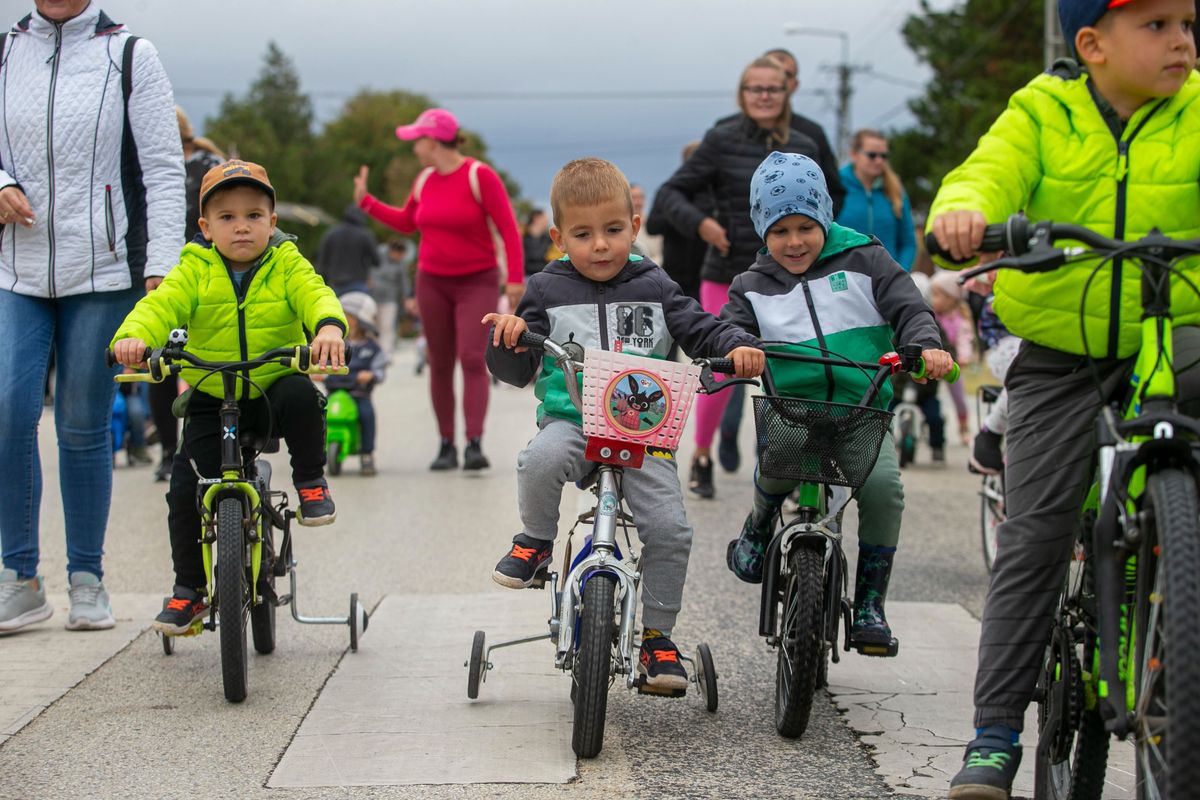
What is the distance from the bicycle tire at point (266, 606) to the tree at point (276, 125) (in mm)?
95145

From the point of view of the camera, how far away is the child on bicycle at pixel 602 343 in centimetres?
461

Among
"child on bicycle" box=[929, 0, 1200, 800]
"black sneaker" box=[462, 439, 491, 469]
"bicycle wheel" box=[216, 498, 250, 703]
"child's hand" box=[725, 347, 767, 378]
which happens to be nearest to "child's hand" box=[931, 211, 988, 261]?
"child on bicycle" box=[929, 0, 1200, 800]

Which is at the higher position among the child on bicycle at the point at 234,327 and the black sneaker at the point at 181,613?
the child on bicycle at the point at 234,327

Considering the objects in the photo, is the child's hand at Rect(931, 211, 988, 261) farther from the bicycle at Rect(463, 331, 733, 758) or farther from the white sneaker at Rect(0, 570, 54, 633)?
the white sneaker at Rect(0, 570, 54, 633)

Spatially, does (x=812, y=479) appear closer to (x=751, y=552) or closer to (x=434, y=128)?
(x=751, y=552)

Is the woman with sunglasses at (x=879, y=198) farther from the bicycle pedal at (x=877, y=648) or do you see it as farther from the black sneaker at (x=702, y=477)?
the bicycle pedal at (x=877, y=648)

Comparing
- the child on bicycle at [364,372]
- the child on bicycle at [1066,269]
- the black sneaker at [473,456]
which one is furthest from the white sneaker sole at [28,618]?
the black sneaker at [473,456]

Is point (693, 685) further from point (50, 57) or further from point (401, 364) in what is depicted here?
point (401, 364)

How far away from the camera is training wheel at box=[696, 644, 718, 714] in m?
4.87

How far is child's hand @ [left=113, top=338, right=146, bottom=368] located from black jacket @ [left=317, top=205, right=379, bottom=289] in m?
11.4

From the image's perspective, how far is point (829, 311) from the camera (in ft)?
16.1

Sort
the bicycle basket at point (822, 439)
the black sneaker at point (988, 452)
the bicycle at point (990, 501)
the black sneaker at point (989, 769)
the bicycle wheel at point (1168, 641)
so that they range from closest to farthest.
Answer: the bicycle wheel at point (1168, 641), the black sneaker at point (989, 769), the bicycle basket at point (822, 439), the black sneaker at point (988, 452), the bicycle at point (990, 501)

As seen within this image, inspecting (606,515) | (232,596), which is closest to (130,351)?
(232,596)

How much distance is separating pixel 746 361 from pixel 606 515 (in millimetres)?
607
